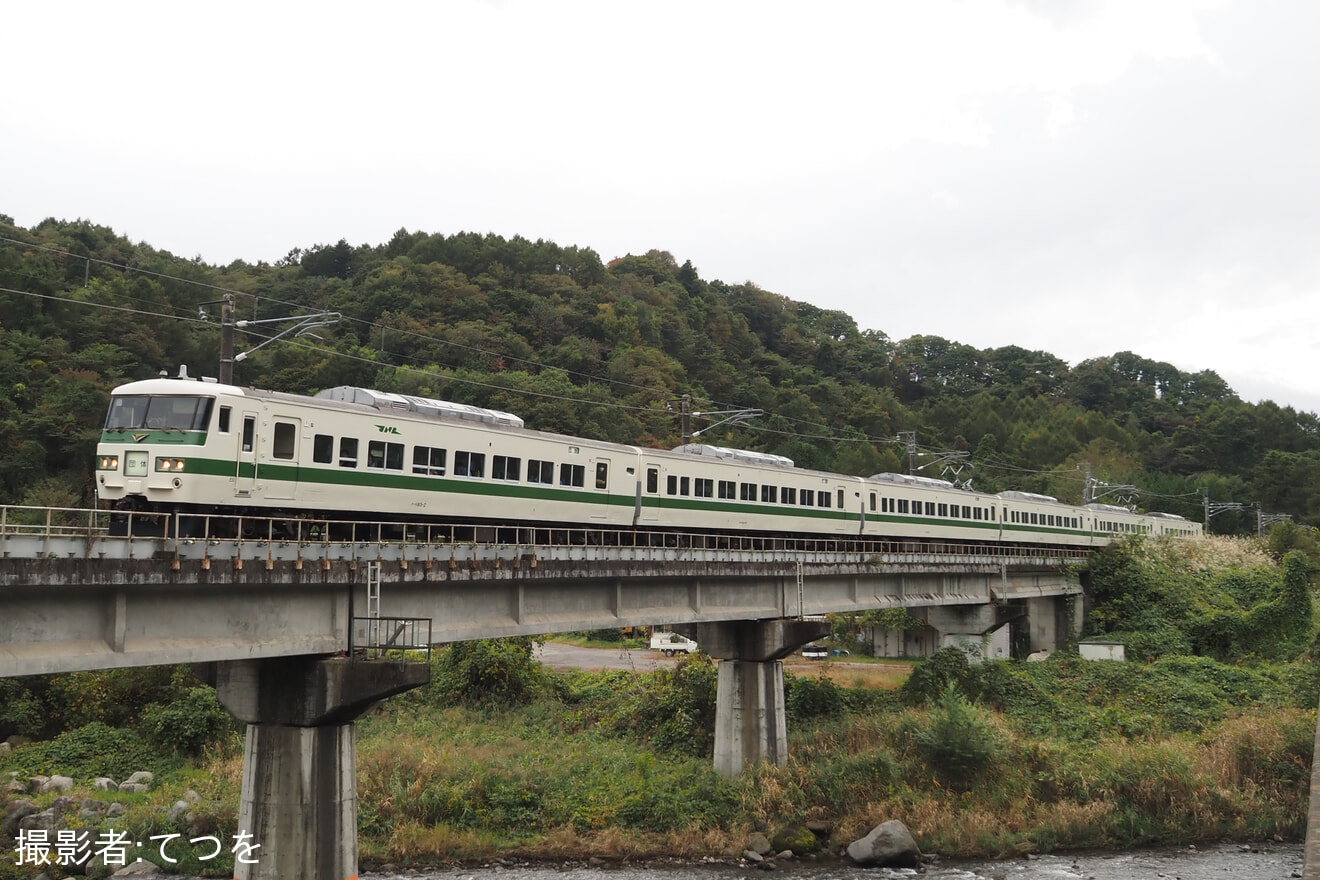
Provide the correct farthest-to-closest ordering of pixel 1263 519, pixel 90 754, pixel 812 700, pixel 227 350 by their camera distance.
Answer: pixel 1263 519
pixel 812 700
pixel 90 754
pixel 227 350

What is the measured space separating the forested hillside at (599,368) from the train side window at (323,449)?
1832 centimetres

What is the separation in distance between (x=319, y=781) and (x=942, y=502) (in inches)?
1459

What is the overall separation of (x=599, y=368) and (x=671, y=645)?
34.8 metres

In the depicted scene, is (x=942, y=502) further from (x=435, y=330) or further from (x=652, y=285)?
(x=652, y=285)

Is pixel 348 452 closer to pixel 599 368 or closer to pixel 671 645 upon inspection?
pixel 671 645

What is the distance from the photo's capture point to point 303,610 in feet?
59.6

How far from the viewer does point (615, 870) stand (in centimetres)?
2630

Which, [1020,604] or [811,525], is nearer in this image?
[811,525]

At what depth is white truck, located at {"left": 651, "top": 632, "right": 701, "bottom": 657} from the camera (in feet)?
199

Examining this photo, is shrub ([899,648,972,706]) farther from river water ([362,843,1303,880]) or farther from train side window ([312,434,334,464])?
train side window ([312,434,334,464])

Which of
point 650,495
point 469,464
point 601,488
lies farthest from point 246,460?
point 650,495

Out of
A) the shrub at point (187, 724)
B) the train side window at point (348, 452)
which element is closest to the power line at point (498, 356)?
the shrub at point (187, 724)

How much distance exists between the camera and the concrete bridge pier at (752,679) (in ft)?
108

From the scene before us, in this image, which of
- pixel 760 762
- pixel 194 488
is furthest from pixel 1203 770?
pixel 194 488
